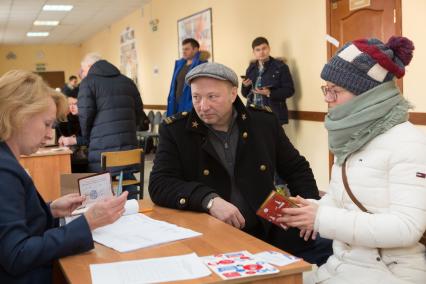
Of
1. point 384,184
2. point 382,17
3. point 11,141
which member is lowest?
point 384,184

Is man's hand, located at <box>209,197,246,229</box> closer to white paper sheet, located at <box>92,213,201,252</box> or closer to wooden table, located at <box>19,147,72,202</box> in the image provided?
white paper sheet, located at <box>92,213,201,252</box>

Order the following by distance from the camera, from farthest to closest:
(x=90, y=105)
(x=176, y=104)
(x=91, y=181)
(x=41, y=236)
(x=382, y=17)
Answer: (x=176, y=104)
(x=382, y=17)
(x=90, y=105)
(x=91, y=181)
(x=41, y=236)

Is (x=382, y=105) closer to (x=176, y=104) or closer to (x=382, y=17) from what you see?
(x=382, y=17)

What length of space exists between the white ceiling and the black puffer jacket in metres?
6.55

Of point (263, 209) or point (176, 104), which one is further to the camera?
point (176, 104)

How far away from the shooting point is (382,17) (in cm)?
481

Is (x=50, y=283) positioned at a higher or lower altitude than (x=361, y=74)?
lower

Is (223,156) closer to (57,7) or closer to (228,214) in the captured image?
(228,214)

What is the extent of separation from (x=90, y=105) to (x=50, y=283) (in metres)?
2.85

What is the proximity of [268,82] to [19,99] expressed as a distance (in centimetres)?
462

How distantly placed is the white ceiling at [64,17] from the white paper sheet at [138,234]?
30.3 feet

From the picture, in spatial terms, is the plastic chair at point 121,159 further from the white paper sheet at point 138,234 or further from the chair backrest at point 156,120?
the chair backrest at point 156,120

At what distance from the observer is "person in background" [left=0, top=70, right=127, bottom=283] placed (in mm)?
1449

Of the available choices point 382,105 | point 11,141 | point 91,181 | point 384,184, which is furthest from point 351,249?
point 11,141
